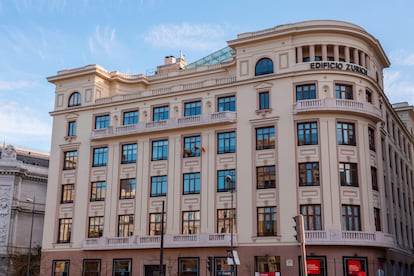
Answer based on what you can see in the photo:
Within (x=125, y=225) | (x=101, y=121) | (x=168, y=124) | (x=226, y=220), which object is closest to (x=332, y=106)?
(x=226, y=220)

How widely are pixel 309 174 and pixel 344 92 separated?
8461mm

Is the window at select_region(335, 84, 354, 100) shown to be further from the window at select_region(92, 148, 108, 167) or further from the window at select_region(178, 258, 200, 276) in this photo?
the window at select_region(92, 148, 108, 167)

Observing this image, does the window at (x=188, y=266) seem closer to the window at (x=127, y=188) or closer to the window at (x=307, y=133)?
the window at (x=127, y=188)

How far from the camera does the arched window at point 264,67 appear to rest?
51.1 metres

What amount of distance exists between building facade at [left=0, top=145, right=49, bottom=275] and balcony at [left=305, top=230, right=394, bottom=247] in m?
39.5

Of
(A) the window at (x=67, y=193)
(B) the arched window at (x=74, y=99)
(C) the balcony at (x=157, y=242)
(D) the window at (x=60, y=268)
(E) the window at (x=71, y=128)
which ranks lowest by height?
(D) the window at (x=60, y=268)

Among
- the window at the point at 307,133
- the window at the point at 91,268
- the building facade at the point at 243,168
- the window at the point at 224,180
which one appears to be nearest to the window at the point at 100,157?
the building facade at the point at 243,168

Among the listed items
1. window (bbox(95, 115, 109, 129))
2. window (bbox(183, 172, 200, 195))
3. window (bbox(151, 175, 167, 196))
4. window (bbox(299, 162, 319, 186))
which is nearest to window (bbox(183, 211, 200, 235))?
window (bbox(183, 172, 200, 195))

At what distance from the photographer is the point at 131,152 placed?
56.2 meters

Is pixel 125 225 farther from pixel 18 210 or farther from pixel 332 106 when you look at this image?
pixel 18 210

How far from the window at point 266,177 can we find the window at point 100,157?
58.1 feet

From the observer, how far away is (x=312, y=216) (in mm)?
45688

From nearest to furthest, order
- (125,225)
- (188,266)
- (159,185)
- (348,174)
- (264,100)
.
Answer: (348,174)
(188,266)
(264,100)
(159,185)
(125,225)

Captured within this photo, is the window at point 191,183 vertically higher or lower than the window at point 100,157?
lower
